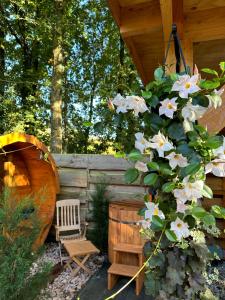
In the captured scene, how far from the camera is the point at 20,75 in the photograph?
9492 millimetres

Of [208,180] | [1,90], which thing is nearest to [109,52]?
[1,90]

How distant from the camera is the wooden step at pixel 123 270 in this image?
2.96m

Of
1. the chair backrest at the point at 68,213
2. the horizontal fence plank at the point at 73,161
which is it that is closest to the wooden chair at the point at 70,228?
the chair backrest at the point at 68,213

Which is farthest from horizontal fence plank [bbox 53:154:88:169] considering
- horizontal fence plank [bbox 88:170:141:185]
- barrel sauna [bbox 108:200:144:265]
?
barrel sauna [bbox 108:200:144:265]

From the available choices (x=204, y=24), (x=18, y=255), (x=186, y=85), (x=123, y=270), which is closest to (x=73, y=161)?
(x=123, y=270)

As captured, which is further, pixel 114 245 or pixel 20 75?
pixel 20 75

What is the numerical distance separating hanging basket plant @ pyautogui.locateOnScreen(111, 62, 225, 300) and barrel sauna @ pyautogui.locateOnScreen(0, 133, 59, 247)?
261cm

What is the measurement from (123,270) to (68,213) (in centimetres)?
144

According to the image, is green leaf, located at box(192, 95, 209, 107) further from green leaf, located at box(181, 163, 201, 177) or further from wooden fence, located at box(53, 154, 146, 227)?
wooden fence, located at box(53, 154, 146, 227)

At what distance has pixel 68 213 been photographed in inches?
165

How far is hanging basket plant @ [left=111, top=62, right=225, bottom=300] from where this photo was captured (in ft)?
3.81

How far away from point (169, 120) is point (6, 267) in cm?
146

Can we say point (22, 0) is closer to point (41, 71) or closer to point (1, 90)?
point (1, 90)

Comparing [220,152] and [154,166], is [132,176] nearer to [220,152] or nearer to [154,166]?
[154,166]
